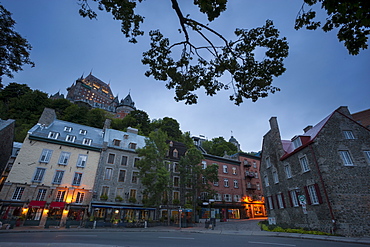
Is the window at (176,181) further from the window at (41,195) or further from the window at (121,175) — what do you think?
the window at (41,195)

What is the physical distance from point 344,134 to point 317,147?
3.39 meters

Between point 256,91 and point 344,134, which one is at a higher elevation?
point 344,134

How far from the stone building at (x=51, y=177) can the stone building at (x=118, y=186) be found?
1346 mm

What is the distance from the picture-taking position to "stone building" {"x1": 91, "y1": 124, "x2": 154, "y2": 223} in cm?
2659

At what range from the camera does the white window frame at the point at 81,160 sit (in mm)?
28022

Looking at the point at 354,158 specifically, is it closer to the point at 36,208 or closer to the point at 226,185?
the point at 226,185

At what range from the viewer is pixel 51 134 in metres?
28.3

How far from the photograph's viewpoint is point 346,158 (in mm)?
16844

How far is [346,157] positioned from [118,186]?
96.6 ft

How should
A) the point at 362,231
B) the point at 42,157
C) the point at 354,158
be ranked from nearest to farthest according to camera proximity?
the point at 362,231
the point at 354,158
the point at 42,157

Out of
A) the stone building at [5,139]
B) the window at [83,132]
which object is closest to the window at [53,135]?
the window at [83,132]

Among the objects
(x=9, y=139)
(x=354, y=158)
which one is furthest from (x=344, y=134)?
(x=9, y=139)

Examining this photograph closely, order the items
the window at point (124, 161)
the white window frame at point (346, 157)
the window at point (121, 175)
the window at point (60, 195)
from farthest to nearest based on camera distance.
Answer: the window at point (124, 161), the window at point (121, 175), the window at point (60, 195), the white window frame at point (346, 157)

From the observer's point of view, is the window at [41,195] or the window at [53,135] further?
the window at [53,135]
